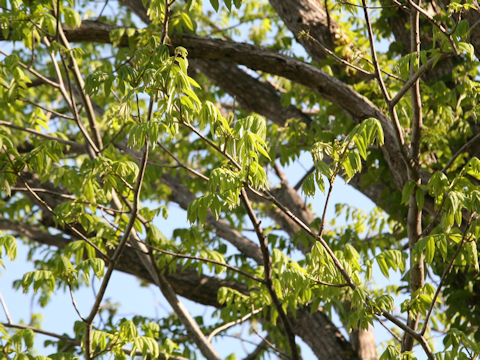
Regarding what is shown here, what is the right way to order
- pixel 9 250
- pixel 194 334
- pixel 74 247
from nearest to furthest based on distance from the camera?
pixel 9 250 → pixel 74 247 → pixel 194 334

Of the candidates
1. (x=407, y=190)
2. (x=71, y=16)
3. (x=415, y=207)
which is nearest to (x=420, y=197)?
(x=407, y=190)

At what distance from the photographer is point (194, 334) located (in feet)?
13.6

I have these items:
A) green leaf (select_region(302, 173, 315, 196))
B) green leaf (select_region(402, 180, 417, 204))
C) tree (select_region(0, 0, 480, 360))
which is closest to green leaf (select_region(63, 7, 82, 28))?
tree (select_region(0, 0, 480, 360))

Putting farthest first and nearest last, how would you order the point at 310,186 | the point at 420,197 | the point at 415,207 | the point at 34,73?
the point at 34,73, the point at 415,207, the point at 420,197, the point at 310,186

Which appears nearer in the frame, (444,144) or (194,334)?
(194,334)

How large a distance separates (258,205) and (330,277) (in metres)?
A: 4.08

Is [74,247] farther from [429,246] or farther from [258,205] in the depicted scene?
[258,205]

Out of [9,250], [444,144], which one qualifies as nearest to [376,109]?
[444,144]

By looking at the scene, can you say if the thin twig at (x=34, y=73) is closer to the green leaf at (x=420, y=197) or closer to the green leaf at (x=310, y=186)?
the green leaf at (x=310, y=186)

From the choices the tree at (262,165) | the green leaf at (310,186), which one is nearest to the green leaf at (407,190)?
the tree at (262,165)

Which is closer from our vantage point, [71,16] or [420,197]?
[420,197]

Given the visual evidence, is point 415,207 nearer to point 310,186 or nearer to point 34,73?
point 310,186

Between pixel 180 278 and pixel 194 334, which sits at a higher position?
pixel 180 278

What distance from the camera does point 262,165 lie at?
3.77 meters
